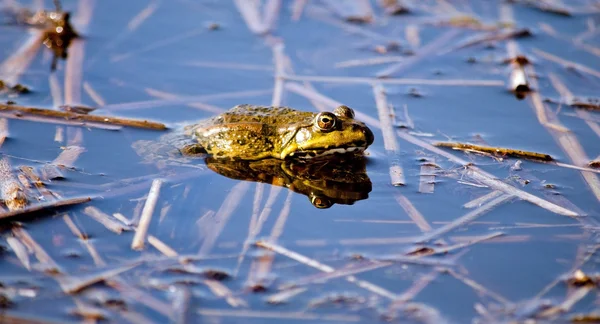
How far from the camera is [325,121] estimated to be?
6.79 metres

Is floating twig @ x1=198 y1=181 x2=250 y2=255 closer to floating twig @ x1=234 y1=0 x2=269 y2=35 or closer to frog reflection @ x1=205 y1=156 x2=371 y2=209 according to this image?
frog reflection @ x1=205 y1=156 x2=371 y2=209

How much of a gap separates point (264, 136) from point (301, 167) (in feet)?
1.45

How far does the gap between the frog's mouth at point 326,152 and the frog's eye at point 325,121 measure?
203 mm

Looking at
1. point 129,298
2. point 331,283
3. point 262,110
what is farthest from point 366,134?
point 129,298

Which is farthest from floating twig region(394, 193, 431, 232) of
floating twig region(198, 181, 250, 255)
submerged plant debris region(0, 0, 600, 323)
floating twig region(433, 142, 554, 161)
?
floating twig region(198, 181, 250, 255)

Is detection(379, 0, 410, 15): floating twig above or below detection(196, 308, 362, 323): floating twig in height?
above

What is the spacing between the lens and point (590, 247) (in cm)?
569

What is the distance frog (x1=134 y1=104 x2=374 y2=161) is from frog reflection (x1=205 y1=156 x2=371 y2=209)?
84 mm

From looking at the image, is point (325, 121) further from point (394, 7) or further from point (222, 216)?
point (394, 7)

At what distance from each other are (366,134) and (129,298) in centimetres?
267

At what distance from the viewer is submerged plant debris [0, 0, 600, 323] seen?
5090mm

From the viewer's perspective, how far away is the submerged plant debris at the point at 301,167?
5090 millimetres

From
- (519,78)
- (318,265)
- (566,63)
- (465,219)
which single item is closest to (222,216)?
(318,265)

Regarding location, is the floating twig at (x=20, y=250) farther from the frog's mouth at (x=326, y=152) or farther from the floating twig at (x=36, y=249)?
the frog's mouth at (x=326, y=152)
